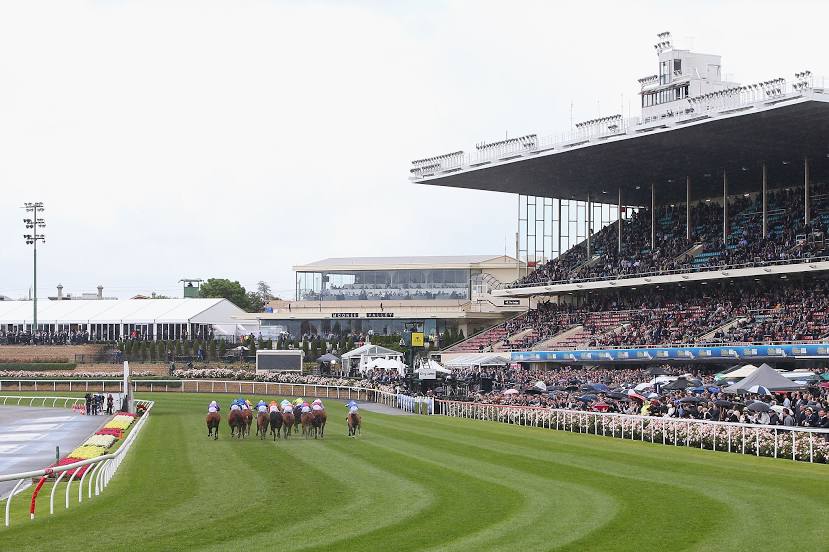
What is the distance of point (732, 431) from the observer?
929 inches

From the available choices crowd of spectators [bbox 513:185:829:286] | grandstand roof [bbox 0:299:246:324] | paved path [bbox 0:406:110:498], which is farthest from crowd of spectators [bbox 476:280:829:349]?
grandstand roof [bbox 0:299:246:324]

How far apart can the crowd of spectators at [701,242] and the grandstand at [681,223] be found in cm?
10

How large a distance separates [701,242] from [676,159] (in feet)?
16.0

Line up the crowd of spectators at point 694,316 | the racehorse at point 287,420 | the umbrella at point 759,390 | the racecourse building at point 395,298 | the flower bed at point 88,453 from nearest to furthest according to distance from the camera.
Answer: the flower bed at point 88,453 → the umbrella at point 759,390 → the racehorse at point 287,420 → the crowd of spectators at point 694,316 → the racecourse building at point 395,298

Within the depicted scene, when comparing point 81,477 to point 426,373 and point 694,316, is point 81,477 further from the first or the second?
point 694,316

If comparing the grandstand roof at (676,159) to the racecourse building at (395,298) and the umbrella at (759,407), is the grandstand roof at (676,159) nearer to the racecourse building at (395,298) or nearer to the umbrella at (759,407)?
the racecourse building at (395,298)

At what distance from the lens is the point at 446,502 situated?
15.4 metres

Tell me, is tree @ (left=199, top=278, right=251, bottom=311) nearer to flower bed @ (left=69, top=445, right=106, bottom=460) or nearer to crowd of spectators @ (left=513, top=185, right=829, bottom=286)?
crowd of spectators @ (left=513, top=185, right=829, bottom=286)

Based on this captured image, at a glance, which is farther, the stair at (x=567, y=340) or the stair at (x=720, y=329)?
the stair at (x=567, y=340)

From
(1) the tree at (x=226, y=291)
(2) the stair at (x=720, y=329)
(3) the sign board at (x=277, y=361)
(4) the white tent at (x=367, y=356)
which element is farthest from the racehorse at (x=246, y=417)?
(1) the tree at (x=226, y=291)

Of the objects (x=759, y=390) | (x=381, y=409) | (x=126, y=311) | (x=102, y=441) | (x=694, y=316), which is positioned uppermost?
(x=126, y=311)

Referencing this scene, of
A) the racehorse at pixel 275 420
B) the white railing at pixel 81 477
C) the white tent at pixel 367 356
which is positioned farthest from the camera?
the white tent at pixel 367 356

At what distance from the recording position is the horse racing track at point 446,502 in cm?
1234

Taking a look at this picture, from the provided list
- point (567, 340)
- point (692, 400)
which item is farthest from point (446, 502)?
point (567, 340)
